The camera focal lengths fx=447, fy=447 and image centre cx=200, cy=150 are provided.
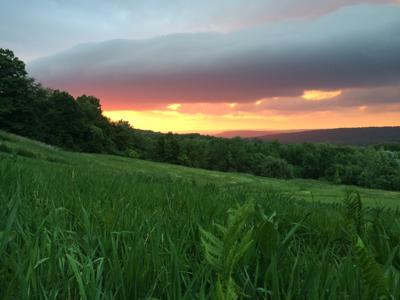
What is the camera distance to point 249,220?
2332 mm

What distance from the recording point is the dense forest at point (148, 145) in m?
81.5

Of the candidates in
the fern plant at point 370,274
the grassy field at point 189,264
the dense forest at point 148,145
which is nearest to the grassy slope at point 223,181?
the grassy field at point 189,264

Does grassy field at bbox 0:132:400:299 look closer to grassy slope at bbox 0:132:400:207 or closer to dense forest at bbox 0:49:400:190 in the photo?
grassy slope at bbox 0:132:400:207

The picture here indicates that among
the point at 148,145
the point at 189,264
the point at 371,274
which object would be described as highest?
the point at 371,274

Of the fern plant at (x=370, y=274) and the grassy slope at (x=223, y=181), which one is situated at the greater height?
the fern plant at (x=370, y=274)

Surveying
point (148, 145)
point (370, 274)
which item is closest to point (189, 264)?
point (370, 274)

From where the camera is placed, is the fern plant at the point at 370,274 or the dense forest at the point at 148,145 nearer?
the fern plant at the point at 370,274

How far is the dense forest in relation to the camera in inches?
3209

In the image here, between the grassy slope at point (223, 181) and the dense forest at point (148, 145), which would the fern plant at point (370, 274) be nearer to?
the grassy slope at point (223, 181)

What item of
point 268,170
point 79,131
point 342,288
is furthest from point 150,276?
point 268,170

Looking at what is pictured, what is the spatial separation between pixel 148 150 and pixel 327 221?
126037mm

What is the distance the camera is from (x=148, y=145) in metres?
130

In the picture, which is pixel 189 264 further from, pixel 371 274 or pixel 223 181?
pixel 223 181

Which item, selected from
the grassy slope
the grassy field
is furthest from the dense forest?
the grassy field
